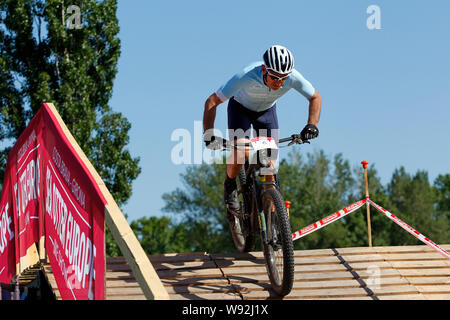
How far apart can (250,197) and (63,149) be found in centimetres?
250

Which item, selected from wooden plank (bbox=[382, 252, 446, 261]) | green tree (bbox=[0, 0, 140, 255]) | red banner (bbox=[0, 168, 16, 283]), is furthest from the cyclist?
green tree (bbox=[0, 0, 140, 255])

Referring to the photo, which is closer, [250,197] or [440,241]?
[250,197]

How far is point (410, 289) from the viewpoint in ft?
22.3

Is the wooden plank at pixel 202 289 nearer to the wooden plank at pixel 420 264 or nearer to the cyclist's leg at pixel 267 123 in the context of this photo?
the cyclist's leg at pixel 267 123

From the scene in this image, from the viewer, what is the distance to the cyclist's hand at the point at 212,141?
21.3ft

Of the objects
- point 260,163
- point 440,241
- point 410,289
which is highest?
point 260,163

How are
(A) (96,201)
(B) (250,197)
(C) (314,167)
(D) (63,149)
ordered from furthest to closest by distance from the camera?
(C) (314,167) < (B) (250,197) < (D) (63,149) < (A) (96,201)

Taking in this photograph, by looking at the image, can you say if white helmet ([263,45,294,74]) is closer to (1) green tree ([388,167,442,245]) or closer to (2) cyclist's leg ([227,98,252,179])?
(2) cyclist's leg ([227,98,252,179])

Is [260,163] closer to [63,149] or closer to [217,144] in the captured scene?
[217,144]

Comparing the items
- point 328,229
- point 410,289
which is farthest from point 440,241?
point 410,289

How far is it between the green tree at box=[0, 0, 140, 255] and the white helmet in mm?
18094

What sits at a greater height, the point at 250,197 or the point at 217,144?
the point at 217,144

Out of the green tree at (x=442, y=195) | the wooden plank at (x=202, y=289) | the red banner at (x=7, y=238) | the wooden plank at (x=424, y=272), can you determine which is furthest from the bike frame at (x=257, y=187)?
the green tree at (x=442, y=195)

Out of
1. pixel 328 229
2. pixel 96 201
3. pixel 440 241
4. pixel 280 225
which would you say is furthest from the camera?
pixel 440 241
